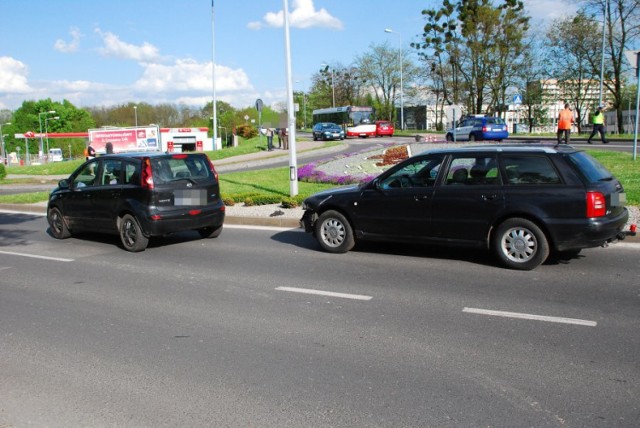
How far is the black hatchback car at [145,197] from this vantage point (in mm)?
Result: 9719

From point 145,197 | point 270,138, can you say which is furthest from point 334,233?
point 270,138

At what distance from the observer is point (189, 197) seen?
33.0ft

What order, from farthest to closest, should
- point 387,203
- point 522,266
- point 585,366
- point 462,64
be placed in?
point 462,64, point 387,203, point 522,266, point 585,366

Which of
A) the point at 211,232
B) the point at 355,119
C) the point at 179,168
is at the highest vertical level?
the point at 355,119

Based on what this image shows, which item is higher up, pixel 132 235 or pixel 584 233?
pixel 584 233

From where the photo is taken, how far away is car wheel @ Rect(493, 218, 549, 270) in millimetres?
7398

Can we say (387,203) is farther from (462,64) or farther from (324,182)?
(462,64)

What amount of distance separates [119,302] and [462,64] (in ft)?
165

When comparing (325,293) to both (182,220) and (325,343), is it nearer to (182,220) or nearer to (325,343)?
(325,343)

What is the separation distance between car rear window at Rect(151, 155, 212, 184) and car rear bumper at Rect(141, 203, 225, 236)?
0.57 m

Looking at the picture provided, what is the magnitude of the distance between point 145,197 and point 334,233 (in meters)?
3.20

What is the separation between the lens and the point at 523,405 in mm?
3795

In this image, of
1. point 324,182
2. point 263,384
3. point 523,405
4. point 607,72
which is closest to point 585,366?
point 523,405

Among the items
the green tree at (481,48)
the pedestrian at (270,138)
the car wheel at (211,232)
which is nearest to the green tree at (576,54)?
the green tree at (481,48)
